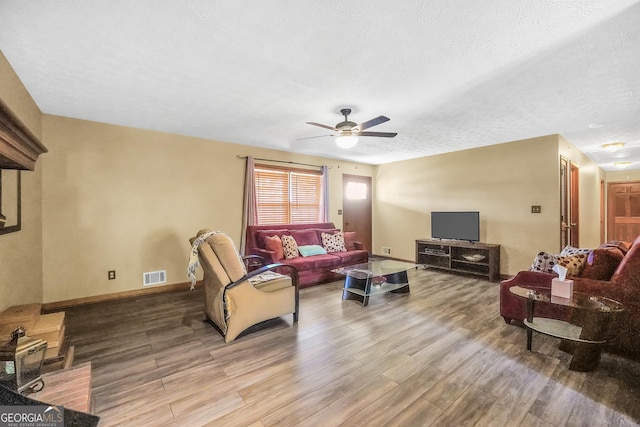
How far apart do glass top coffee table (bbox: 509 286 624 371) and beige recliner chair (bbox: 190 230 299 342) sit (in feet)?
7.95

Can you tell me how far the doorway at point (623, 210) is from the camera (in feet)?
25.4

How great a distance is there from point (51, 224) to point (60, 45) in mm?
2490

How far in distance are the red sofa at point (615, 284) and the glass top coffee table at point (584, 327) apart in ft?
0.28

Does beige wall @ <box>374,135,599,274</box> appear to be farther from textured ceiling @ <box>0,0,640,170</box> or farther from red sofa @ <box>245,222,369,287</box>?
red sofa @ <box>245,222,369,287</box>

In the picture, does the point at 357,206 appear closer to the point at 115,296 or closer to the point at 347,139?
the point at 347,139

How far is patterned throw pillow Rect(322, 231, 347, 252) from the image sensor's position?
525 cm

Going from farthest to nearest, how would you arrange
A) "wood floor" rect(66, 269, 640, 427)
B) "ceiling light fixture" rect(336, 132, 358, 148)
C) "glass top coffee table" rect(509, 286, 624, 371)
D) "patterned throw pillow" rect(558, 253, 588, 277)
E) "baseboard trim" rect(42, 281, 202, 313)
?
1. "baseboard trim" rect(42, 281, 202, 313)
2. "ceiling light fixture" rect(336, 132, 358, 148)
3. "patterned throw pillow" rect(558, 253, 588, 277)
4. "glass top coffee table" rect(509, 286, 624, 371)
5. "wood floor" rect(66, 269, 640, 427)

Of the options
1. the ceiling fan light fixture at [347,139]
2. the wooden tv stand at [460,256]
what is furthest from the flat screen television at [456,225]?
the ceiling fan light fixture at [347,139]

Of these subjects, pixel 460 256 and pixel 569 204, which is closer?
pixel 569 204

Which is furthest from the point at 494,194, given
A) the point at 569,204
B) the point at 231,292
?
the point at 231,292

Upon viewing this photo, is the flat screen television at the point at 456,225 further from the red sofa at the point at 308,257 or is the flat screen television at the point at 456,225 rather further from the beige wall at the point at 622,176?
the beige wall at the point at 622,176

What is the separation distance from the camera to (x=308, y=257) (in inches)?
185

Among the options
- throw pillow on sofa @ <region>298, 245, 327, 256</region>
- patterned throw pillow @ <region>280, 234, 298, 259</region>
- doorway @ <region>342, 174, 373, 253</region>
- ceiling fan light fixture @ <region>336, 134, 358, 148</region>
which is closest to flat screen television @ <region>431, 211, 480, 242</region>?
doorway @ <region>342, 174, 373, 253</region>

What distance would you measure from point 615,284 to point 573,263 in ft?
1.08
